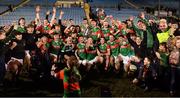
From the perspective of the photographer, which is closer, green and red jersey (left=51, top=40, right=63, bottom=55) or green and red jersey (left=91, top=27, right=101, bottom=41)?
green and red jersey (left=51, top=40, right=63, bottom=55)

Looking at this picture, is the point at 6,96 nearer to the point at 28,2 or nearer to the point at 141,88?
the point at 141,88

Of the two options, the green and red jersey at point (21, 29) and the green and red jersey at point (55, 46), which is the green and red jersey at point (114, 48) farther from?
the green and red jersey at point (21, 29)

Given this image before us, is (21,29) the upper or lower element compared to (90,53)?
upper

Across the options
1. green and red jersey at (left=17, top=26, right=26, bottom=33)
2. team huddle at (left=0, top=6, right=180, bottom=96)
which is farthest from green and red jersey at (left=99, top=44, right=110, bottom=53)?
green and red jersey at (left=17, top=26, right=26, bottom=33)

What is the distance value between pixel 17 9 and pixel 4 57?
8.89 meters

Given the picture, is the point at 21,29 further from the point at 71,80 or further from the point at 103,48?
the point at 71,80

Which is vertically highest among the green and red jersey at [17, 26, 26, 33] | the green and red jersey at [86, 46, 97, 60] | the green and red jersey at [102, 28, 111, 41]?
the green and red jersey at [17, 26, 26, 33]

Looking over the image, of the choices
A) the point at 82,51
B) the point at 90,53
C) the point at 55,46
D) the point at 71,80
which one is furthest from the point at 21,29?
the point at 71,80

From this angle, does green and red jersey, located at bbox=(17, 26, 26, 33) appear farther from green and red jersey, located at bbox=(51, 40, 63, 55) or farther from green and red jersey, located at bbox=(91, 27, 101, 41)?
green and red jersey, located at bbox=(91, 27, 101, 41)

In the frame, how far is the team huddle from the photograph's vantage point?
9836 millimetres

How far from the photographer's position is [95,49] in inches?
427

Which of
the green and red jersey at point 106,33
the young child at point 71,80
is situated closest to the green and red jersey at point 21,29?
the green and red jersey at point 106,33

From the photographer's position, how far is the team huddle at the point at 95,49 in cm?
984

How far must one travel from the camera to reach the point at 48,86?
964 cm
